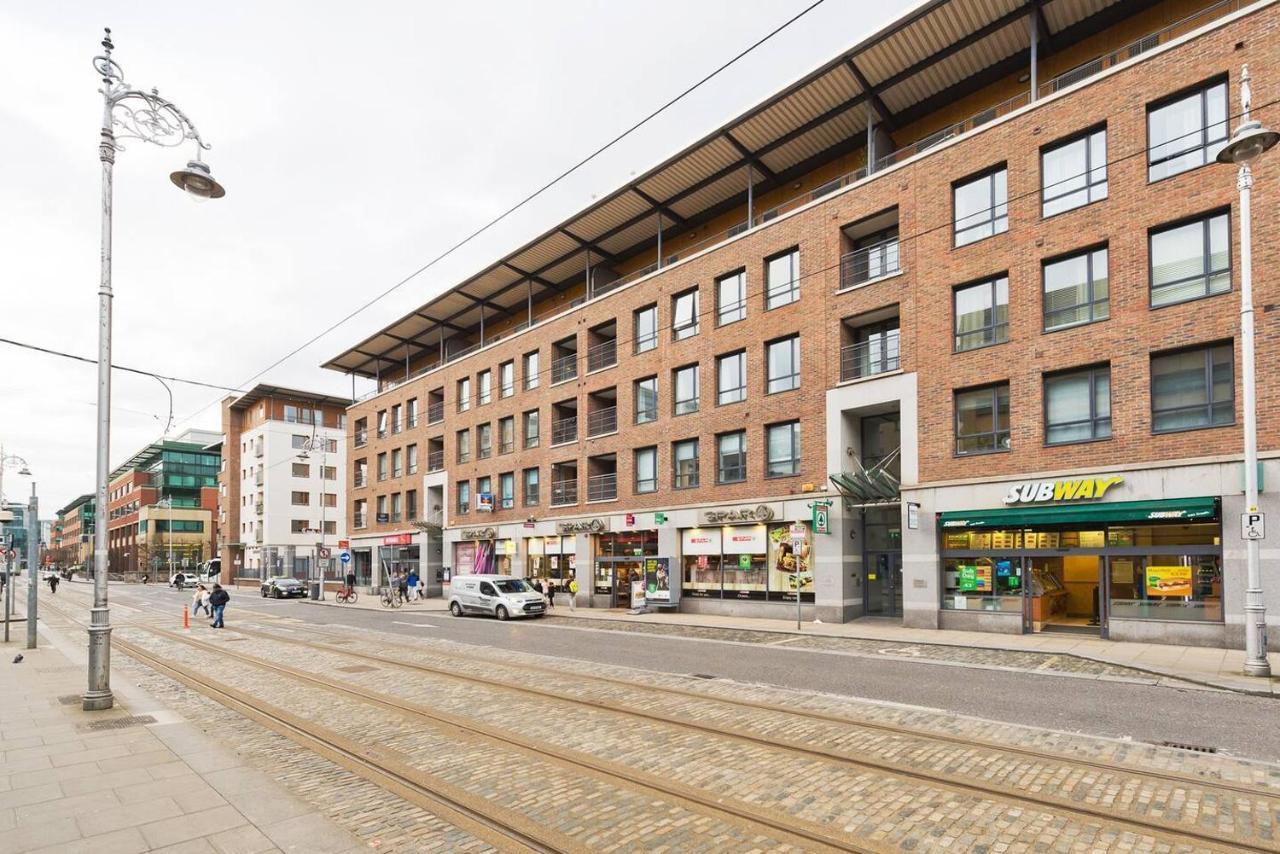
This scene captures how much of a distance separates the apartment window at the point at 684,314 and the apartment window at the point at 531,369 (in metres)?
9.97

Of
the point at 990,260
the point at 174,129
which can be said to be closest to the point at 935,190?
the point at 990,260

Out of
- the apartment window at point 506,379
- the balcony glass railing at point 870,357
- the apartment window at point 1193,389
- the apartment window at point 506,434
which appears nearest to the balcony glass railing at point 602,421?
the apartment window at point 506,434

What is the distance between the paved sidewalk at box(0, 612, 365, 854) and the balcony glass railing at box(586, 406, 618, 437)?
23.4m

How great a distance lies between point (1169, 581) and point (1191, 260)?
750 centimetres

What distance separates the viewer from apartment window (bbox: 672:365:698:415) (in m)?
29.0

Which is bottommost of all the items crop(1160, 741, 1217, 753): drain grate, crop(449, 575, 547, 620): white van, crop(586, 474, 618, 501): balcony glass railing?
crop(449, 575, 547, 620): white van

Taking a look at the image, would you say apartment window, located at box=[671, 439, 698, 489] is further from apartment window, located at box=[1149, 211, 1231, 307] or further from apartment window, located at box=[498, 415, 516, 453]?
apartment window, located at box=[1149, 211, 1231, 307]

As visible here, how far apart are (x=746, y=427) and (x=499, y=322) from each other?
22.6 m

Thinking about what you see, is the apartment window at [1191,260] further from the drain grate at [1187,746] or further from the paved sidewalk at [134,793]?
the paved sidewalk at [134,793]

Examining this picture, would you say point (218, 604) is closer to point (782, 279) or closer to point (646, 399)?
point (646, 399)

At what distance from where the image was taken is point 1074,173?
1917 cm

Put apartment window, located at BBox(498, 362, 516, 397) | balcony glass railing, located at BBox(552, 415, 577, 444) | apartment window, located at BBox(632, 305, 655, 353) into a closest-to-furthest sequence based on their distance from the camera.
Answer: apartment window, located at BBox(632, 305, 655, 353) → balcony glass railing, located at BBox(552, 415, 577, 444) → apartment window, located at BBox(498, 362, 516, 397)

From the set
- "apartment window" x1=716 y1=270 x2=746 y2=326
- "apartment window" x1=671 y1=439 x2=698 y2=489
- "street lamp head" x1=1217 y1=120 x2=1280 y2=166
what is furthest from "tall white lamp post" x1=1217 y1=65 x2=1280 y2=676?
"apartment window" x1=671 y1=439 x2=698 y2=489

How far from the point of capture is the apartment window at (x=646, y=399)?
101 ft
